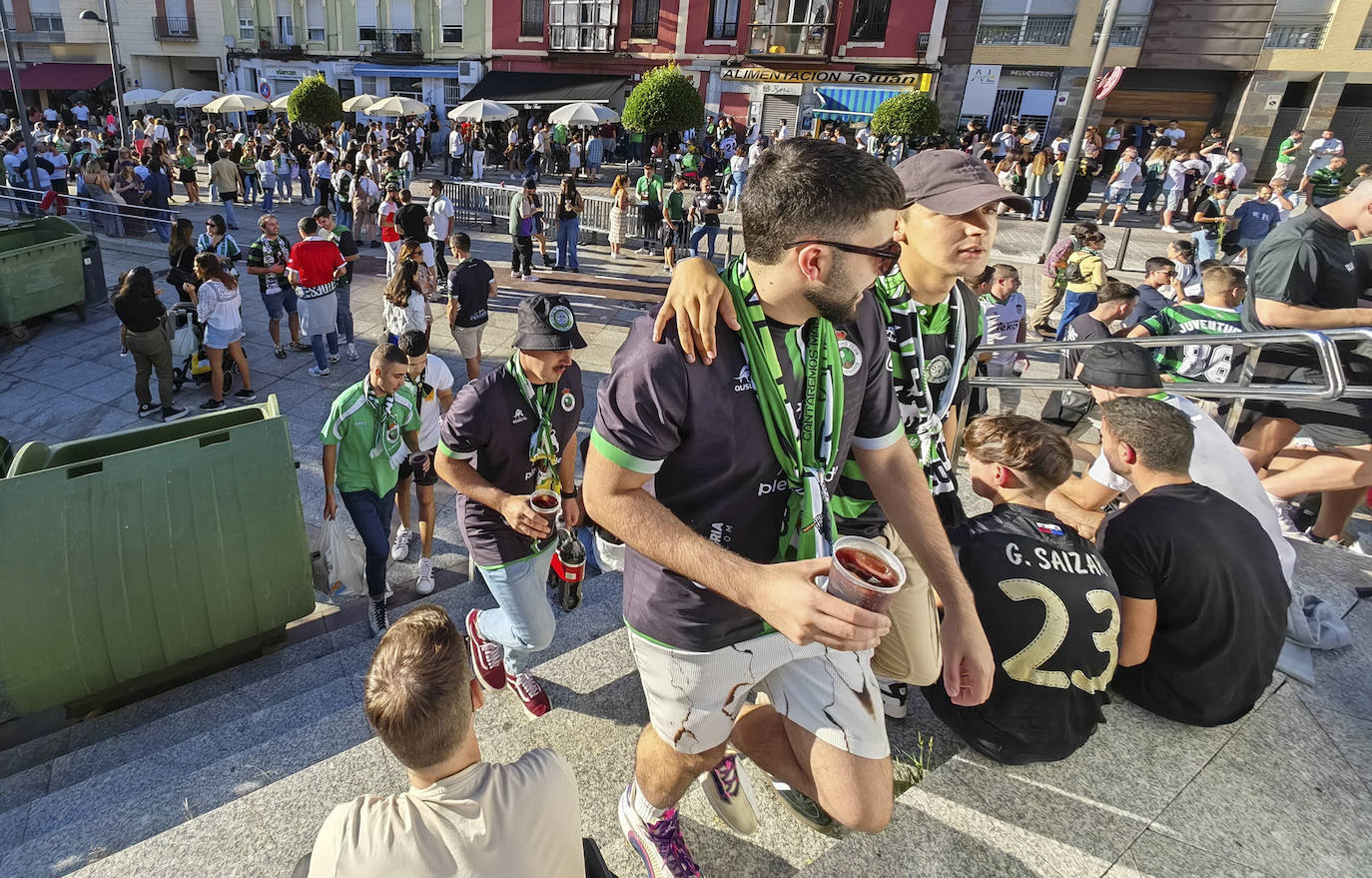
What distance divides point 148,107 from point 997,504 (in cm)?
4688

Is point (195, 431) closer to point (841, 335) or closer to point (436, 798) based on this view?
point (436, 798)

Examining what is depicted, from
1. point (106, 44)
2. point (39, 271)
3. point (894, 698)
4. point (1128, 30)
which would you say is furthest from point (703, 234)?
point (106, 44)

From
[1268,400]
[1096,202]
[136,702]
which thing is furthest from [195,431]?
[1096,202]

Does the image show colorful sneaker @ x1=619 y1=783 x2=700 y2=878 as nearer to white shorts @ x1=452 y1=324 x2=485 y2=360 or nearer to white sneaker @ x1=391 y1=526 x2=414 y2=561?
white sneaker @ x1=391 y1=526 x2=414 y2=561

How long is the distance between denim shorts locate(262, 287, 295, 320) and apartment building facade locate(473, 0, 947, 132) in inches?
849

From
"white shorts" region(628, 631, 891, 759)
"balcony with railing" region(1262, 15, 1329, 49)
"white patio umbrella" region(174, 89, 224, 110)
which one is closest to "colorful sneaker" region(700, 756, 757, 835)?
"white shorts" region(628, 631, 891, 759)

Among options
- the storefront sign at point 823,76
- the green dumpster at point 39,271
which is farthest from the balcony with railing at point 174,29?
the green dumpster at point 39,271

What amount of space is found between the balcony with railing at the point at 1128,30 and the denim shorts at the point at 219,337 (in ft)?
92.2

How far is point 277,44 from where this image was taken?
37.6 metres

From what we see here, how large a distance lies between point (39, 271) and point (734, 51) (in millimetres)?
26273

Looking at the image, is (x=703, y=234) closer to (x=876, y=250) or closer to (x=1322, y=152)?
(x=876, y=250)

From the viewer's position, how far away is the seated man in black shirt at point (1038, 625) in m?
2.55

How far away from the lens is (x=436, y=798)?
181 cm

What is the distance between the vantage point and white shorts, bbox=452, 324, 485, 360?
870 cm
